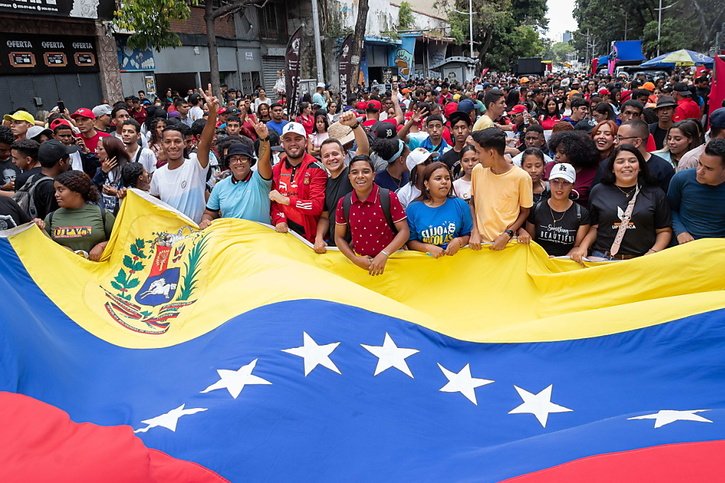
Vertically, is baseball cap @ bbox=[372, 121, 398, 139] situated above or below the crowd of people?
above

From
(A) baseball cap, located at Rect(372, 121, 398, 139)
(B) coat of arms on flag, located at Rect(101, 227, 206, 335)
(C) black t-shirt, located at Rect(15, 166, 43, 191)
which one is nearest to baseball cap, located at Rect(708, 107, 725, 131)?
(A) baseball cap, located at Rect(372, 121, 398, 139)

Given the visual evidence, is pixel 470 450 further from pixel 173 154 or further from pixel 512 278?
pixel 173 154

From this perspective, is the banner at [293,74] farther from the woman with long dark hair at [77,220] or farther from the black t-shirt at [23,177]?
the woman with long dark hair at [77,220]

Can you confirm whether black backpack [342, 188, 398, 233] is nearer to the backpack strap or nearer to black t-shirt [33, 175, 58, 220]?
the backpack strap

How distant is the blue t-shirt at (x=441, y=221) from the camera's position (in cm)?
524

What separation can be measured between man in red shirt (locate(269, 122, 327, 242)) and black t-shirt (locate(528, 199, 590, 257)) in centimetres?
186

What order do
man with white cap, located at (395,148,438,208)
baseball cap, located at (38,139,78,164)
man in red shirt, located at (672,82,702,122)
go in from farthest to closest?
man in red shirt, located at (672,82,702,122), baseball cap, located at (38,139,78,164), man with white cap, located at (395,148,438,208)

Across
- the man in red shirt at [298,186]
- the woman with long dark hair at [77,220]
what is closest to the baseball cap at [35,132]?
the woman with long dark hair at [77,220]

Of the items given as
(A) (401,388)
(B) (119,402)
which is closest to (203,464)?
(B) (119,402)

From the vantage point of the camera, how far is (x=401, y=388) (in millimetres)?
3541

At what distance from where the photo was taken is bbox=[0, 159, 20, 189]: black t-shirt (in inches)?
273

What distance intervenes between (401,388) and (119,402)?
Result: 1531 mm

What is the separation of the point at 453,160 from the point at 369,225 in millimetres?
2099

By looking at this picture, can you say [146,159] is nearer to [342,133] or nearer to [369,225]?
[342,133]
